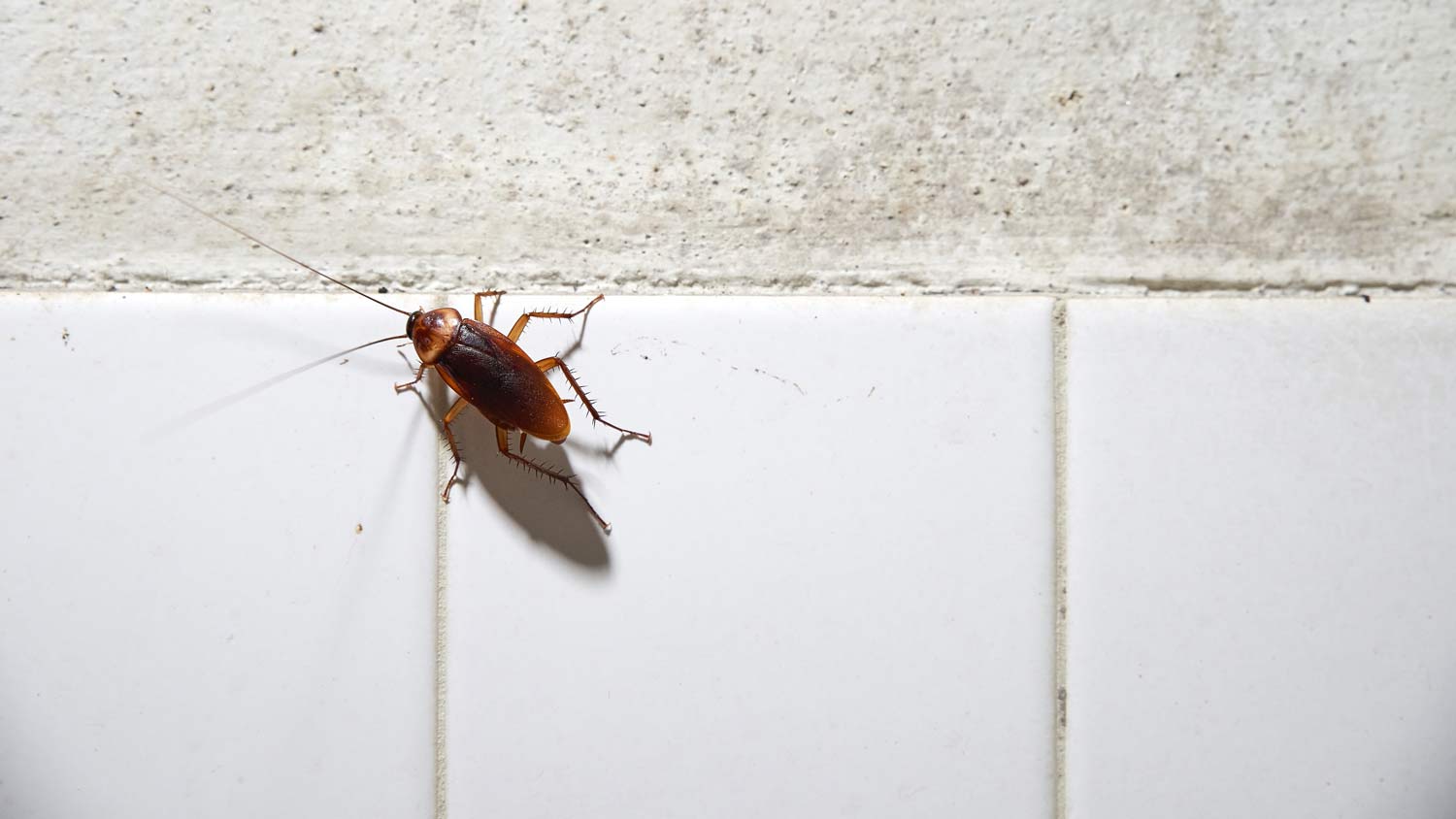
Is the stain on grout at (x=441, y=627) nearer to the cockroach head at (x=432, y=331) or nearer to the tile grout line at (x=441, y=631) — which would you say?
the tile grout line at (x=441, y=631)

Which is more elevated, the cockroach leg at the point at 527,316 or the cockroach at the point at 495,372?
the cockroach leg at the point at 527,316

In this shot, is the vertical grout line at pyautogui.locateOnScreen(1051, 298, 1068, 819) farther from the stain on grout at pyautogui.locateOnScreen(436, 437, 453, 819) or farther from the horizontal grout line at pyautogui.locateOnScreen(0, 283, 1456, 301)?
the stain on grout at pyautogui.locateOnScreen(436, 437, 453, 819)

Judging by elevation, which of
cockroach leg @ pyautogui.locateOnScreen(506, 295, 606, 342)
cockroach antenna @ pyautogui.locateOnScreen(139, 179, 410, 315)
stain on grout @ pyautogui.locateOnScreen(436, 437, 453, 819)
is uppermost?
cockroach antenna @ pyautogui.locateOnScreen(139, 179, 410, 315)

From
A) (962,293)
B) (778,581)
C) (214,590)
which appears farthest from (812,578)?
(214,590)

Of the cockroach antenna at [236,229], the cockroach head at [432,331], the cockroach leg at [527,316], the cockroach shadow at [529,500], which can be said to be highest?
the cockroach antenna at [236,229]

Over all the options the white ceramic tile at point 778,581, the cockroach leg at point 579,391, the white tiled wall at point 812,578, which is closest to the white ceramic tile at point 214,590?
the white tiled wall at point 812,578

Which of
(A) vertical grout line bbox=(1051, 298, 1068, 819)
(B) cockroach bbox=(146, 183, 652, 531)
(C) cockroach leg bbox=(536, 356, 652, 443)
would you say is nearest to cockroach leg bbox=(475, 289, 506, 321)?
(B) cockroach bbox=(146, 183, 652, 531)

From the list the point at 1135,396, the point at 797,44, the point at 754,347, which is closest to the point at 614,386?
the point at 754,347
